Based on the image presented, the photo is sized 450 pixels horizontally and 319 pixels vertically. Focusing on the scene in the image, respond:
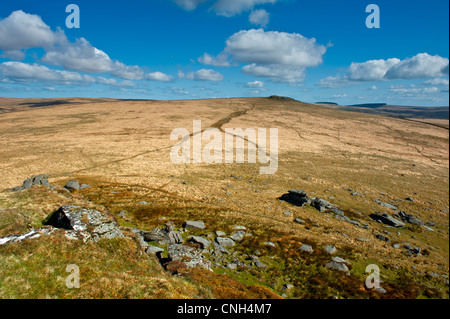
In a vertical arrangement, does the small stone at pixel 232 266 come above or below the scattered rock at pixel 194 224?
below

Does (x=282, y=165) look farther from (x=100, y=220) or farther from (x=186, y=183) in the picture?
(x=100, y=220)

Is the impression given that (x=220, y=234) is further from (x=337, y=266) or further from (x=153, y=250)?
(x=337, y=266)

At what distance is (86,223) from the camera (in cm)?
1672

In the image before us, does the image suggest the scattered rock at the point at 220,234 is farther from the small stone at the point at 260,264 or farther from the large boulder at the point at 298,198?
the large boulder at the point at 298,198

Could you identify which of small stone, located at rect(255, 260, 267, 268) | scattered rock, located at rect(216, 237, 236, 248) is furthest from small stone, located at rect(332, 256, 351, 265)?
scattered rock, located at rect(216, 237, 236, 248)

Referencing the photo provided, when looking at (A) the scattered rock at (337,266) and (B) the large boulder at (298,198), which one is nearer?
(A) the scattered rock at (337,266)

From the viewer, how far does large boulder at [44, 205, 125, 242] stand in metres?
16.0

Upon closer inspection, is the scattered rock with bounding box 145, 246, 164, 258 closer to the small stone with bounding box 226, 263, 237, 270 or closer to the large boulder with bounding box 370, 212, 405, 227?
the small stone with bounding box 226, 263, 237, 270

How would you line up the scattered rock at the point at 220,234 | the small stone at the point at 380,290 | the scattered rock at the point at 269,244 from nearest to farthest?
the small stone at the point at 380,290 < the scattered rock at the point at 269,244 < the scattered rock at the point at 220,234

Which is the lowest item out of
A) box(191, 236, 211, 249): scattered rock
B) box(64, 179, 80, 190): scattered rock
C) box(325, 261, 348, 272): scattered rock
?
box(325, 261, 348, 272): scattered rock

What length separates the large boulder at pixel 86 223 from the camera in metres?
16.0

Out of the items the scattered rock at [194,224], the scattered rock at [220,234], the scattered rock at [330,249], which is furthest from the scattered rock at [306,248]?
the scattered rock at [194,224]

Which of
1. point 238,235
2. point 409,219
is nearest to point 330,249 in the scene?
point 238,235

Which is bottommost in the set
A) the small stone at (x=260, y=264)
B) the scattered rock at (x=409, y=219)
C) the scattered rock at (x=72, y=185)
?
the scattered rock at (x=409, y=219)
